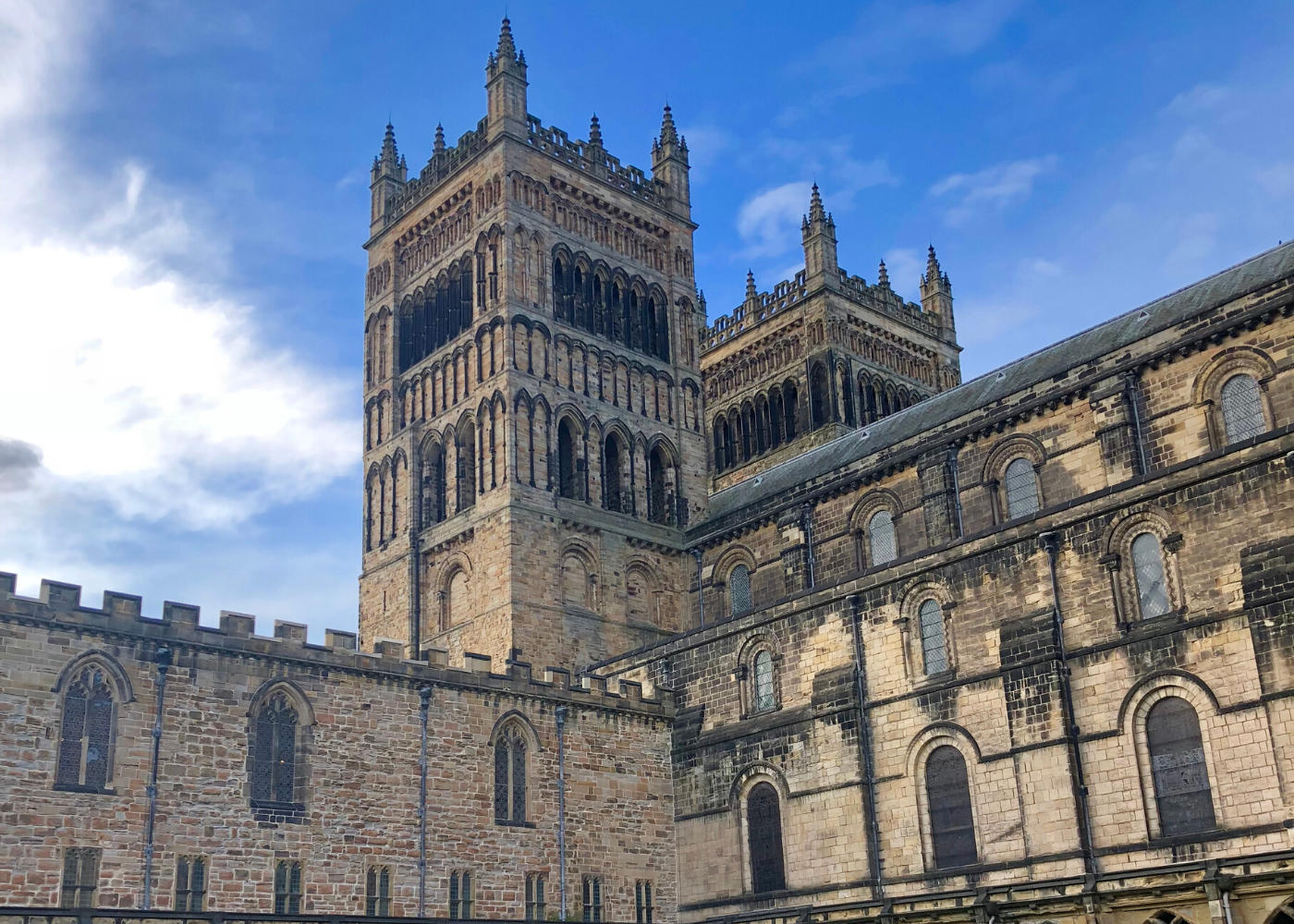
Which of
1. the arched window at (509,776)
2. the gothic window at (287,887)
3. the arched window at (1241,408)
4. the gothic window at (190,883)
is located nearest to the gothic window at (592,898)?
the arched window at (509,776)

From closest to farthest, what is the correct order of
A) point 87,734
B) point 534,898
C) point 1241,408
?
point 87,734 → point 1241,408 → point 534,898

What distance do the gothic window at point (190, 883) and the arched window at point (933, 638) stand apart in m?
18.1

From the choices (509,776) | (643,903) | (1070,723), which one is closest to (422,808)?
(509,776)

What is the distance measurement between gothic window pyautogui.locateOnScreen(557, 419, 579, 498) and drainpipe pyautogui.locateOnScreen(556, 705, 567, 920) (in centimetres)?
1390

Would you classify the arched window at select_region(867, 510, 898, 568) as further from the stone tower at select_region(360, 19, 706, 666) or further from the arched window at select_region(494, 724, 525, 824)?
the arched window at select_region(494, 724, 525, 824)

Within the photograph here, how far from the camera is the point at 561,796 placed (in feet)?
130

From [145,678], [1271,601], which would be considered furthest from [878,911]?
[145,678]

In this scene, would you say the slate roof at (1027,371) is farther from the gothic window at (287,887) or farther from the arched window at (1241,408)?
the gothic window at (287,887)

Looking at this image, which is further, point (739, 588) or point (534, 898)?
point (739, 588)

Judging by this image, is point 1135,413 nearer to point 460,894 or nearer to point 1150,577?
point 1150,577

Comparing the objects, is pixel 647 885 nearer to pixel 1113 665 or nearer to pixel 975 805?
pixel 975 805

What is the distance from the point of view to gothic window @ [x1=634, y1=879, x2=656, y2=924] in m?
40.6

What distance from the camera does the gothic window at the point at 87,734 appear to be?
31.7m

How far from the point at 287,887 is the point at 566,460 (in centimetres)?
2308
